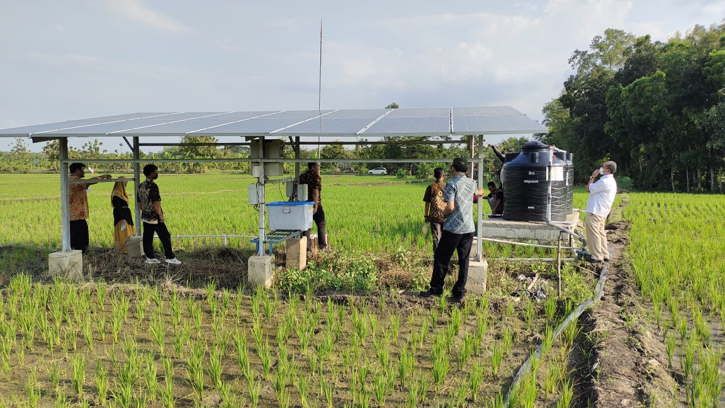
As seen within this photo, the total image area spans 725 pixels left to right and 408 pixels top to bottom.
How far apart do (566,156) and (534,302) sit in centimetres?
714

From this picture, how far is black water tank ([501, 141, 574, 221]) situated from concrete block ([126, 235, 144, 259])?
7296 mm

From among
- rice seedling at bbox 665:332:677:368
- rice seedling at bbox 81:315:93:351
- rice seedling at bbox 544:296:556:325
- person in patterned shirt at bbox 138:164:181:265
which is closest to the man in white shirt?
rice seedling at bbox 544:296:556:325

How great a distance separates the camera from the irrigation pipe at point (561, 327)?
3.71 m

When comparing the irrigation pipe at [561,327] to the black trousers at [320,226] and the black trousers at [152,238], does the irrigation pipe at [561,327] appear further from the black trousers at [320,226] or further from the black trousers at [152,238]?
the black trousers at [152,238]

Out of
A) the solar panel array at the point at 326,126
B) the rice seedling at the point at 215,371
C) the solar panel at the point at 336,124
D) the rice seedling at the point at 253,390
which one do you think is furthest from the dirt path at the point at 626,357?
the solar panel at the point at 336,124

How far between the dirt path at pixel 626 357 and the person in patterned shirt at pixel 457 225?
1.47 meters

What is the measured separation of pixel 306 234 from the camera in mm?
7992

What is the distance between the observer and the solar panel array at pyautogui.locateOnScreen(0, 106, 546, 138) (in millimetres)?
5988

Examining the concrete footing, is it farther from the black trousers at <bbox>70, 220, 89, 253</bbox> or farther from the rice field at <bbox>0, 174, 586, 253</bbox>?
the black trousers at <bbox>70, 220, 89, 253</bbox>

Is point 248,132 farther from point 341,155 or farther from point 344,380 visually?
point 341,155

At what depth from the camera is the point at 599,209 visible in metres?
8.05

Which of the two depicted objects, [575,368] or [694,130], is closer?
[575,368]

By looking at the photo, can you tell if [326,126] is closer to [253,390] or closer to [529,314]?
[529,314]

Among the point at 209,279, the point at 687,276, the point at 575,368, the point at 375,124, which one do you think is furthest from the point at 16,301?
the point at 687,276
